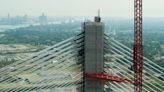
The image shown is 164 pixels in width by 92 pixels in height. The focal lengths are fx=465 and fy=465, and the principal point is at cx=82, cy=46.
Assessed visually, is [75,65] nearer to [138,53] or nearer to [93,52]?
[93,52]

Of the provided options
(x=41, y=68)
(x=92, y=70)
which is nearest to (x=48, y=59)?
(x=41, y=68)

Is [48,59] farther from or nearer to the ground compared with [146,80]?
farther from the ground

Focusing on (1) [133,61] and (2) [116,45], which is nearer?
(2) [116,45]

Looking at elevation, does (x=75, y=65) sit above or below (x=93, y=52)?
below

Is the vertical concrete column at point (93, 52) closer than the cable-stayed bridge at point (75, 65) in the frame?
No

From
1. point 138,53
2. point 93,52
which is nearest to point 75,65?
point 93,52

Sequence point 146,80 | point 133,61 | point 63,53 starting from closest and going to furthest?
1. point 63,53
2. point 133,61
3. point 146,80

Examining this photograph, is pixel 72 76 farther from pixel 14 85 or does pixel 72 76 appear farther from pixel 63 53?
pixel 14 85

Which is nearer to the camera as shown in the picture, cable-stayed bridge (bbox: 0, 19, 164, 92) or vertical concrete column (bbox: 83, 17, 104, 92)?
cable-stayed bridge (bbox: 0, 19, 164, 92)
